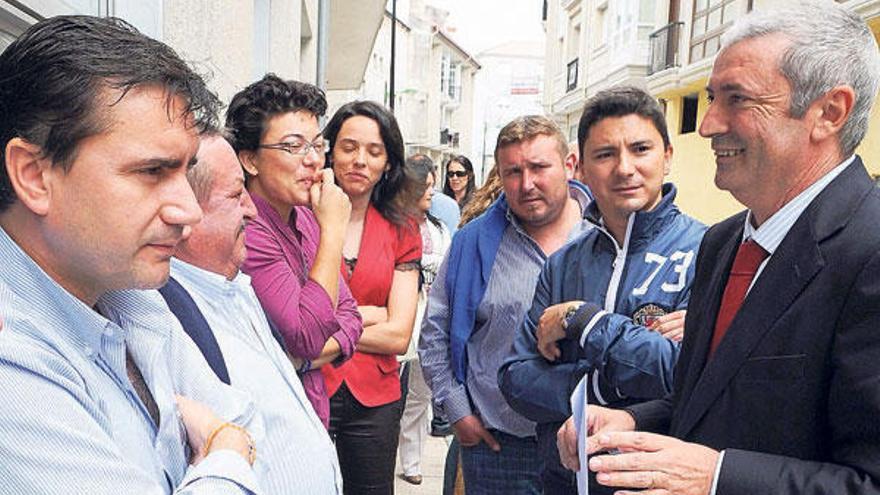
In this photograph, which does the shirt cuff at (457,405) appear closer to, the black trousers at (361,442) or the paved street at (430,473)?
the black trousers at (361,442)

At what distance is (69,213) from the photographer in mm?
1129

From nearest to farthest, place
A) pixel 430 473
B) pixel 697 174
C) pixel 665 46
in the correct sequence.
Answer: pixel 430 473 < pixel 697 174 < pixel 665 46

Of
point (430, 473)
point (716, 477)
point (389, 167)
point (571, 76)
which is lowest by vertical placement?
point (430, 473)

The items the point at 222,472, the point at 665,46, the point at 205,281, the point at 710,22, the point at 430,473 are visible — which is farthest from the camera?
the point at 665,46

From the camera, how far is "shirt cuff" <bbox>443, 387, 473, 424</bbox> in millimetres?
2895

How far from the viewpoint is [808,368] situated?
55.9 inches

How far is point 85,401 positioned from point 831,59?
159 centimetres

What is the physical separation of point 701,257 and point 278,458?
3.95 feet

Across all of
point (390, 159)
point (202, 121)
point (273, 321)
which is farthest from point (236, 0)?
point (202, 121)

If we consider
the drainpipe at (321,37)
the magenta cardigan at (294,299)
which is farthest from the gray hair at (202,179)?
the drainpipe at (321,37)

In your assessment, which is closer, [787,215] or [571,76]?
[787,215]

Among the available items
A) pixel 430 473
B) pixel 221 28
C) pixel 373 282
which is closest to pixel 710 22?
pixel 430 473

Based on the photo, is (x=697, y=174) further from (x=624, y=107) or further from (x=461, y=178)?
(x=624, y=107)

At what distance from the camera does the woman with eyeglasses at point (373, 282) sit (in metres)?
3.04
